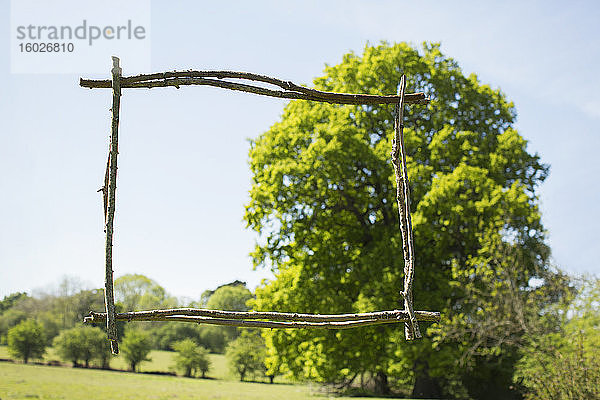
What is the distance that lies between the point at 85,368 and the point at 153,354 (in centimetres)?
629

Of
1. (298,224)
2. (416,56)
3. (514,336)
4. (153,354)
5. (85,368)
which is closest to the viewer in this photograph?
(514,336)

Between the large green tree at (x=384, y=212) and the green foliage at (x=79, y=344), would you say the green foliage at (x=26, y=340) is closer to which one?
the green foliage at (x=79, y=344)

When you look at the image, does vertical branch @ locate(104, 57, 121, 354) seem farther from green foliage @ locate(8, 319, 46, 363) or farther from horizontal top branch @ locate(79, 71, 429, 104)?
green foliage @ locate(8, 319, 46, 363)

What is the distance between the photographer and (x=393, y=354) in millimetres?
13266

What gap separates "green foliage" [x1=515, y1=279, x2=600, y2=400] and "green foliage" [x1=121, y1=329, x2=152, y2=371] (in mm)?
24333

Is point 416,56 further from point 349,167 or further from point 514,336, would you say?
point 514,336

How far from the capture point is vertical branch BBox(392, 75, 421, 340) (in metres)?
3.01

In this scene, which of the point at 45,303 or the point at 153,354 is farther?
the point at 153,354

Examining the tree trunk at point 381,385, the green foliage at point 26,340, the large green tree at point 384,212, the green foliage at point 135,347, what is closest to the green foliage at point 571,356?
the large green tree at point 384,212

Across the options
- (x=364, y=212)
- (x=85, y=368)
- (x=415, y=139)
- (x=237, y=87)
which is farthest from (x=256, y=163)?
(x=85, y=368)

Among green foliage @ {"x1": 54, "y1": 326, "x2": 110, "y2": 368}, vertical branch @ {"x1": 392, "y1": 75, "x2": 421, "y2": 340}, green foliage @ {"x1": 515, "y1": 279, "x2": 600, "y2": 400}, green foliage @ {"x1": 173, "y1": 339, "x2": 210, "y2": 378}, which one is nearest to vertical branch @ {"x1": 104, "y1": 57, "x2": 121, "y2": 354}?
vertical branch @ {"x1": 392, "y1": 75, "x2": 421, "y2": 340}

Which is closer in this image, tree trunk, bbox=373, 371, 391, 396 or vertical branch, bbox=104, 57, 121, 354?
vertical branch, bbox=104, 57, 121, 354

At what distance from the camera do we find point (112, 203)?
9.66 ft

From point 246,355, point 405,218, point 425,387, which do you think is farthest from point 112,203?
point 246,355
